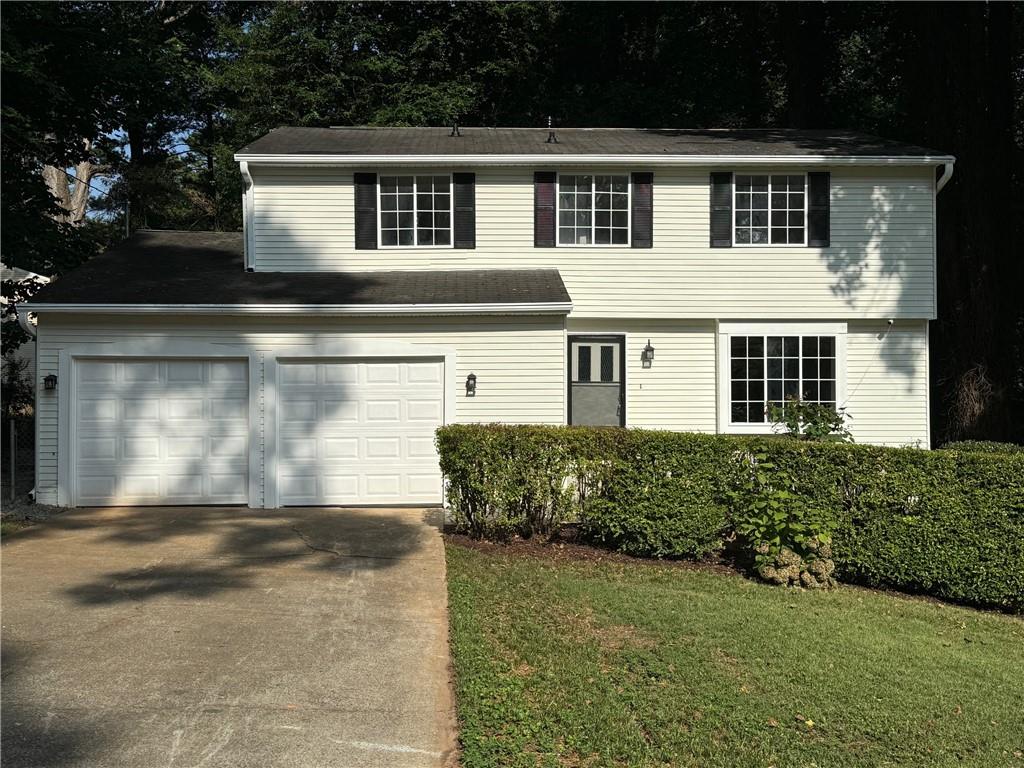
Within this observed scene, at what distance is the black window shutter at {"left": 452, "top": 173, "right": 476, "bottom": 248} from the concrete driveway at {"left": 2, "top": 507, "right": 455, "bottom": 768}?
18.0 ft

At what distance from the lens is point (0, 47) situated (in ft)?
42.7

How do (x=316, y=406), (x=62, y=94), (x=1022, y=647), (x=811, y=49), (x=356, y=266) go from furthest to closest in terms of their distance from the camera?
1. (x=811, y=49)
2. (x=62, y=94)
3. (x=356, y=266)
4. (x=316, y=406)
5. (x=1022, y=647)

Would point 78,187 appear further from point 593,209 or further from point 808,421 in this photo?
point 808,421

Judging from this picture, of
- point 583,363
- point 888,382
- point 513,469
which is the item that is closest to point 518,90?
point 583,363

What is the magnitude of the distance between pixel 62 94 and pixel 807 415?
550 inches

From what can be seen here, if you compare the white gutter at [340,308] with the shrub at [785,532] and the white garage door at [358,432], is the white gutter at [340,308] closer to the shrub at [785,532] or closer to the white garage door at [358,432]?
the white garage door at [358,432]

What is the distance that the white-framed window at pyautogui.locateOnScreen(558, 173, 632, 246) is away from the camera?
12.9m

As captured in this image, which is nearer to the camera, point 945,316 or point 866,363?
point 866,363

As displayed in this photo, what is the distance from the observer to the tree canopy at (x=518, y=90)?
48.9ft

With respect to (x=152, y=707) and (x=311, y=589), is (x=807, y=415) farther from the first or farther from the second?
(x=152, y=707)

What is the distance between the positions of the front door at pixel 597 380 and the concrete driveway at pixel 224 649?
453 centimetres

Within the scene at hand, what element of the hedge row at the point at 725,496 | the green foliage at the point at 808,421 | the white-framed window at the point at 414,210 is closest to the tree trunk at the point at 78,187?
the white-framed window at the point at 414,210

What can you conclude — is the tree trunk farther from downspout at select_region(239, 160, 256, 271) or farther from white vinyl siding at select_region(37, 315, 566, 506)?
white vinyl siding at select_region(37, 315, 566, 506)

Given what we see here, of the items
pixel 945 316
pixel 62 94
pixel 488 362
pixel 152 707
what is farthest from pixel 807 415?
pixel 62 94
